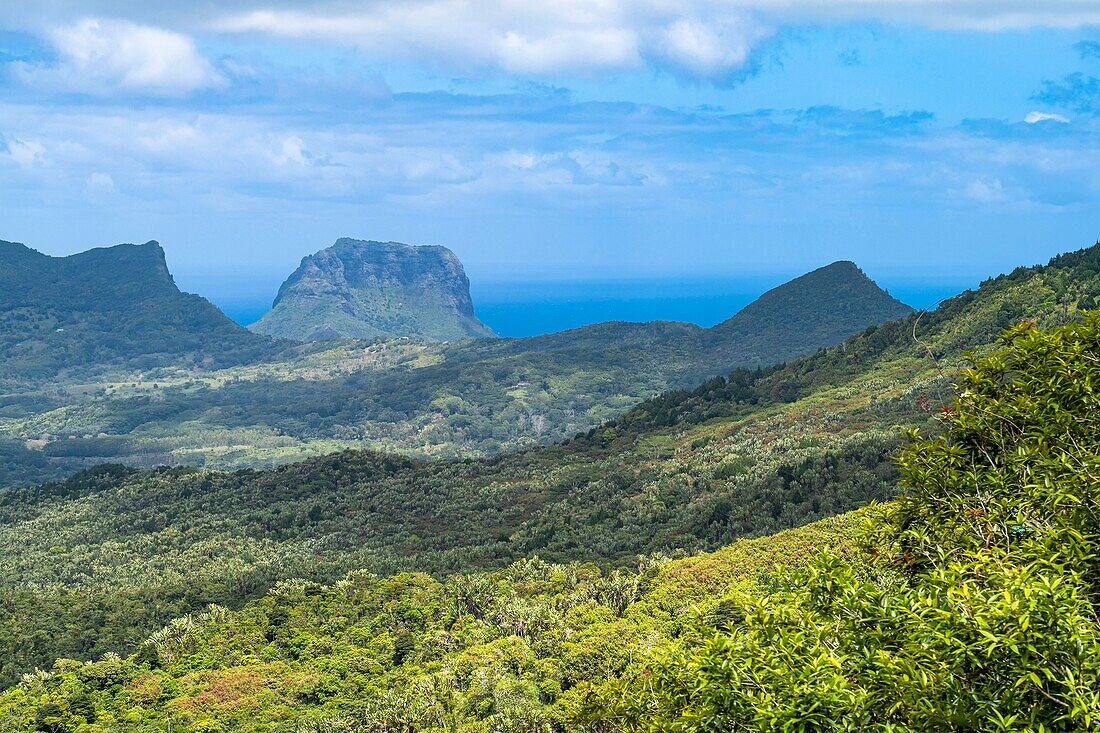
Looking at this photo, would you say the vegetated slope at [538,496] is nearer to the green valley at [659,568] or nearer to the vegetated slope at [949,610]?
the green valley at [659,568]

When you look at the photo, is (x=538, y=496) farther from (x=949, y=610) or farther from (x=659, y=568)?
(x=949, y=610)

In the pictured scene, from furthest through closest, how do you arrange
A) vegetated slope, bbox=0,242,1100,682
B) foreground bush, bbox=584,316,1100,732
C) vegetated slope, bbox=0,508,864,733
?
vegetated slope, bbox=0,242,1100,682
vegetated slope, bbox=0,508,864,733
foreground bush, bbox=584,316,1100,732

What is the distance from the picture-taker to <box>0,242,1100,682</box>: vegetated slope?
4023 inches

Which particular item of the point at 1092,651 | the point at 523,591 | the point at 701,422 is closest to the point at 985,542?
the point at 1092,651

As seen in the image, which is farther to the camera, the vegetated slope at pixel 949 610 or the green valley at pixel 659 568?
the green valley at pixel 659 568

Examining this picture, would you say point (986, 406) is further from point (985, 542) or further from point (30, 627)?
point (30, 627)

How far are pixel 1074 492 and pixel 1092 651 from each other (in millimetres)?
6241

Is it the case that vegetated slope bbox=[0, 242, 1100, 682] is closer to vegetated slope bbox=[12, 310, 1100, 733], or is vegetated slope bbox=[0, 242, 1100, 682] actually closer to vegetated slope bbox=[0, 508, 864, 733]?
vegetated slope bbox=[0, 508, 864, 733]

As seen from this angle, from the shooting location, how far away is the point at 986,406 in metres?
24.3

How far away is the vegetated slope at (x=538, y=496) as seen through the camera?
102m

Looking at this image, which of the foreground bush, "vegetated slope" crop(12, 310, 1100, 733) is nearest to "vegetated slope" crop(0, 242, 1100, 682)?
"vegetated slope" crop(12, 310, 1100, 733)

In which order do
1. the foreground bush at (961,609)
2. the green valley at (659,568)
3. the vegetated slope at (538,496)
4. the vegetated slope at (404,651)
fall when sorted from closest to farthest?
1. the foreground bush at (961,609)
2. the green valley at (659,568)
3. the vegetated slope at (404,651)
4. the vegetated slope at (538,496)

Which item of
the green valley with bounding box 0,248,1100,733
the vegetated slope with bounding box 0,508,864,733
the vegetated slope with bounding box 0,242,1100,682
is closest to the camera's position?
the green valley with bounding box 0,248,1100,733

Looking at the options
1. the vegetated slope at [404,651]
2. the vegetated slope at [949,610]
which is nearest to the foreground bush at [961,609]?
the vegetated slope at [949,610]
